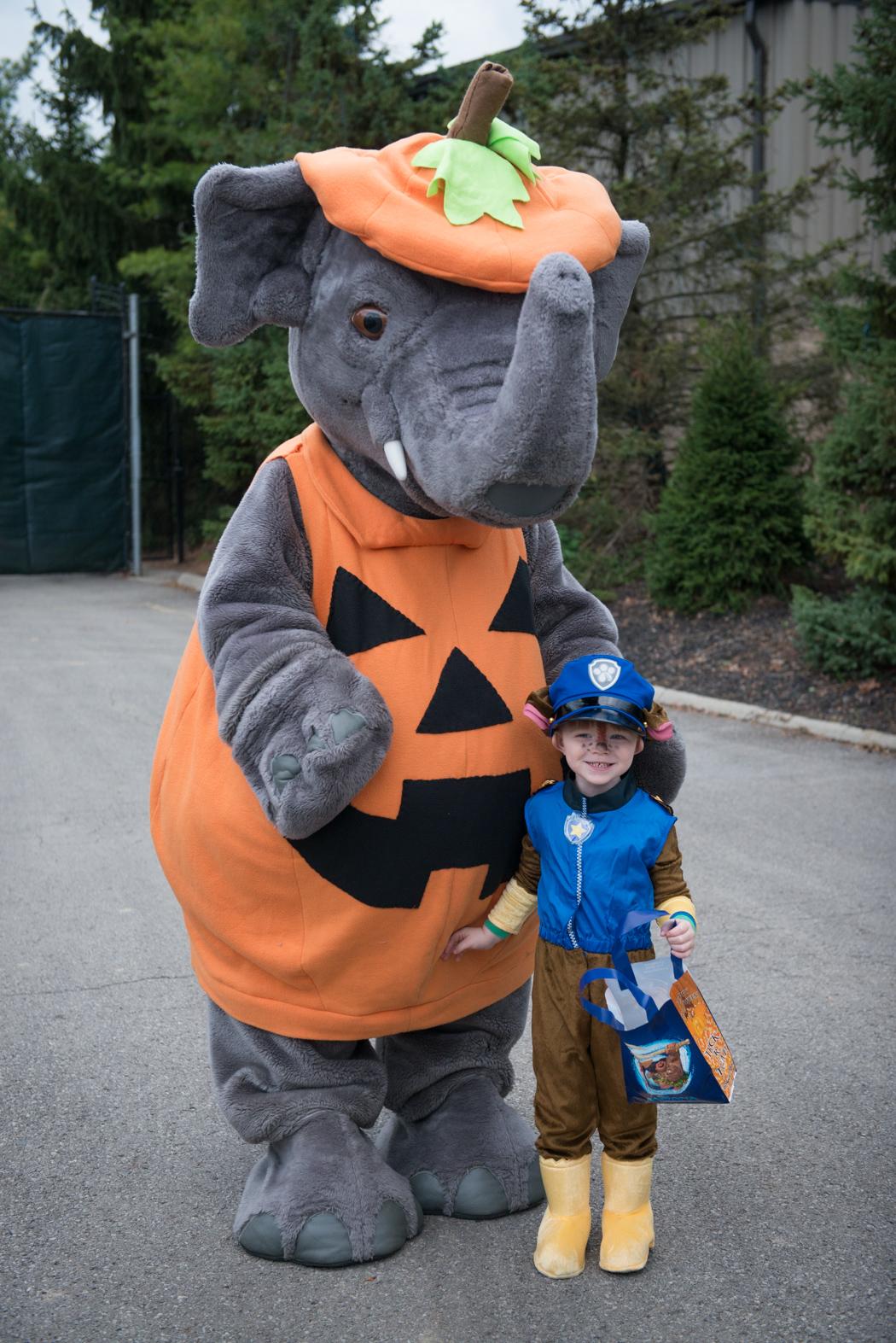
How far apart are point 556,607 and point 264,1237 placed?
4.87 feet

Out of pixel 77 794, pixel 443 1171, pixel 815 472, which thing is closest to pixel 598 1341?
pixel 443 1171

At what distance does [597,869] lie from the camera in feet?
8.61

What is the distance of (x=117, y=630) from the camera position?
12562mm

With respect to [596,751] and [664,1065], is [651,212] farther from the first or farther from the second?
[664,1065]

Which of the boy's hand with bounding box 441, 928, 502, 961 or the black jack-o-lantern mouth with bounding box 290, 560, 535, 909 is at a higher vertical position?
the black jack-o-lantern mouth with bounding box 290, 560, 535, 909

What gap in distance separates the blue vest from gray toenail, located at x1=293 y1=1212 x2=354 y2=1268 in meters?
0.71

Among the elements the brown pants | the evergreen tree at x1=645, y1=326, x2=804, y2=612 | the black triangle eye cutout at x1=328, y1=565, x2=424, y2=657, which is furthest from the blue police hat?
the evergreen tree at x1=645, y1=326, x2=804, y2=612

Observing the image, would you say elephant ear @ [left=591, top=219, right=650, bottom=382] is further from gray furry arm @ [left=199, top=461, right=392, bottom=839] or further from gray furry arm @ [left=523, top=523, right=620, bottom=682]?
gray furry arm @ [left=199, top=461, right=392, bottom=839]

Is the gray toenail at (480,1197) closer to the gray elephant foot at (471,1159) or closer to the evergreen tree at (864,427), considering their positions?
the gray elephant foot at (471,1159)

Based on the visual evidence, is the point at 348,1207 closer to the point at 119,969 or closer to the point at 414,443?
the point at 414,443

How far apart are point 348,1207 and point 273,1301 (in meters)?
0.22

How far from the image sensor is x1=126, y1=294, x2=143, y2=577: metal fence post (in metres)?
16.8

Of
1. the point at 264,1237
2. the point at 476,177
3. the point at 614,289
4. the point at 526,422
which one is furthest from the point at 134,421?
the point at 526,422

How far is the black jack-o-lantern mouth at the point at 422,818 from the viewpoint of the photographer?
2666 millimetres
